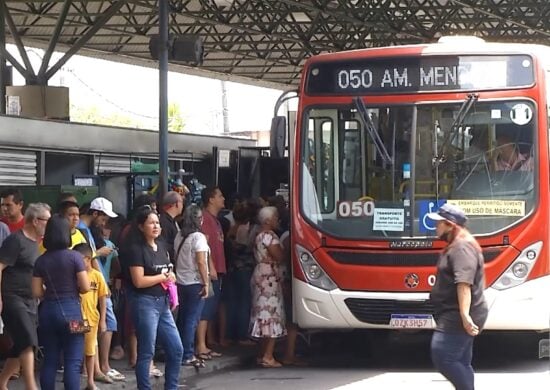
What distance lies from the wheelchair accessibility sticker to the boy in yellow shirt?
3.47m

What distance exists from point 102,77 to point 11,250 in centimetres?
7249

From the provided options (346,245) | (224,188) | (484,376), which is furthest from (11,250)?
(224,188)

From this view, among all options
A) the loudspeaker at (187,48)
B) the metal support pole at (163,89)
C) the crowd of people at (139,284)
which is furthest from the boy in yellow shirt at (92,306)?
the loudspeaker at (187,48)

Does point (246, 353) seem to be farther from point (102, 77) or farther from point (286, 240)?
point (102, 77)

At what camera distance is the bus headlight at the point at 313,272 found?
39.9ft

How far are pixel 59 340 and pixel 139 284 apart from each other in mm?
847

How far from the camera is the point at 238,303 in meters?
14.0

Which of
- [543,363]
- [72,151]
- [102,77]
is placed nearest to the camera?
[543,363]

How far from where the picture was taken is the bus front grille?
1177 centimetres

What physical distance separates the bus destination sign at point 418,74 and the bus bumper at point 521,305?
215 centimetres

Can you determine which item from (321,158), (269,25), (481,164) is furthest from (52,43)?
(481,164)

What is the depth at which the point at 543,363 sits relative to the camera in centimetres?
1268

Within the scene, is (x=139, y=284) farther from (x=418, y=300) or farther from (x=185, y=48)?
(x=185, y=48)

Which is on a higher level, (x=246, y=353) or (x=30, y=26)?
(x=30, y=26)
